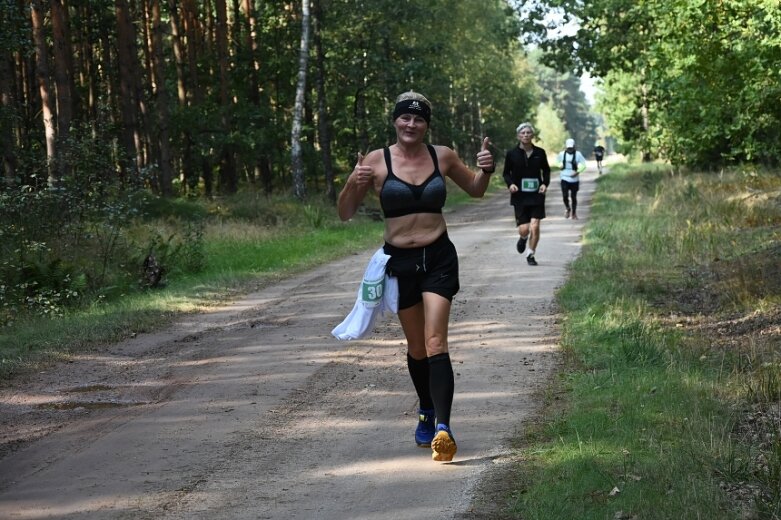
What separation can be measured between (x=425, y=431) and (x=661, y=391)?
2006 millimetres

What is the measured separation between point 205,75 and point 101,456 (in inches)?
1261

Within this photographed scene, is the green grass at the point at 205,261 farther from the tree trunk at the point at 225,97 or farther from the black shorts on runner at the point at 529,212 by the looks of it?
the black shorts on runner at the point at 529,212

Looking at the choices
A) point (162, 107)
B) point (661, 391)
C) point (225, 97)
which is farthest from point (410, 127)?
point (225, 97)

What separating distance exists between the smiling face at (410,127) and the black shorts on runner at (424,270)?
0.65m

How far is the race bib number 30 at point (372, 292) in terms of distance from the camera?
615 cm

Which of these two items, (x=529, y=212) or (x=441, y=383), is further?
(x=529, y=212)

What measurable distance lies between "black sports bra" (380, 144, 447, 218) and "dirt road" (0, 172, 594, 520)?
5.09ft

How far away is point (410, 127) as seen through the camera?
6039 millimetres

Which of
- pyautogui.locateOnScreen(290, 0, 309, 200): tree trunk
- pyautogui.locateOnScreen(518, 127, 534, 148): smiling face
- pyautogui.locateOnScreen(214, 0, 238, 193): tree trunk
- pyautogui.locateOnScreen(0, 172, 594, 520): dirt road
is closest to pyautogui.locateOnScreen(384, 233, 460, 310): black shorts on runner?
pyautogui.locateOnScreen(0, 172, 594, 520): dirt road

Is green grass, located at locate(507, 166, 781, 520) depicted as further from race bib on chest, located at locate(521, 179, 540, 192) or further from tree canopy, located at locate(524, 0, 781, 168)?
tree canopy, located at locate(524, 0, 781, 168)

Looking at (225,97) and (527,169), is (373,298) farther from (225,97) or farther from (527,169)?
(225,97)

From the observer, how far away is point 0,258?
43.2 ft

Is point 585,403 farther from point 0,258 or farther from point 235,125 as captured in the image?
point 235,125

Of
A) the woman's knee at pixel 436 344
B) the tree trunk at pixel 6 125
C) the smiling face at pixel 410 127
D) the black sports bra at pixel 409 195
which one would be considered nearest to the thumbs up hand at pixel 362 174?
the black sports bra at pixel 409 195
